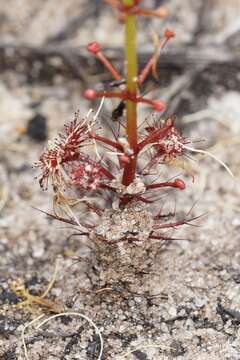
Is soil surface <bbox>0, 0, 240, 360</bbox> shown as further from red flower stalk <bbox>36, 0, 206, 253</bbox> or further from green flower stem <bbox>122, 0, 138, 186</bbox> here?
green flower stem <bbox>122, 0, 138, 186</bbox>

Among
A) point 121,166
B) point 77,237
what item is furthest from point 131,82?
point 77,237

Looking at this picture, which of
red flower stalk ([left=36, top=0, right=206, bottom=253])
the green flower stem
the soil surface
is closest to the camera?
the green flower stem

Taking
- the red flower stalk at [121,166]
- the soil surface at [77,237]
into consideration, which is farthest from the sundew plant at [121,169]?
the soil surface at [77,237]

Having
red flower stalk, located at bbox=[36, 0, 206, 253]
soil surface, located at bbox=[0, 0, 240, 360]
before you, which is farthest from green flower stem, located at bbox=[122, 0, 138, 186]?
soil surface, located at bbox=[0, 0, 240, 360]

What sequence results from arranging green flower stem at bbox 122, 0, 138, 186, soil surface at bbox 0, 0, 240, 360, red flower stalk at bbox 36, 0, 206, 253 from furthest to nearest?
1. soil surface at bbox 0, 0, 240, 360
2. red flower stalk at bbox 36, 0, 206, 253
3. green flower stem at bbox 122, 0, 138, 186

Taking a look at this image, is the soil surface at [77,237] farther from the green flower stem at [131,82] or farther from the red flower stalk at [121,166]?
the green flower stem at [131,82]

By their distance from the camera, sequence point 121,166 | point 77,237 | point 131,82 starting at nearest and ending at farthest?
point 131,82
point 121,166
point 77,237

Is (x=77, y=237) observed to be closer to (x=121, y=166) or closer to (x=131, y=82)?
(x=121, y=166)

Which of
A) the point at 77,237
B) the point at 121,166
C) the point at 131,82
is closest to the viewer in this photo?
the point at 131,82
